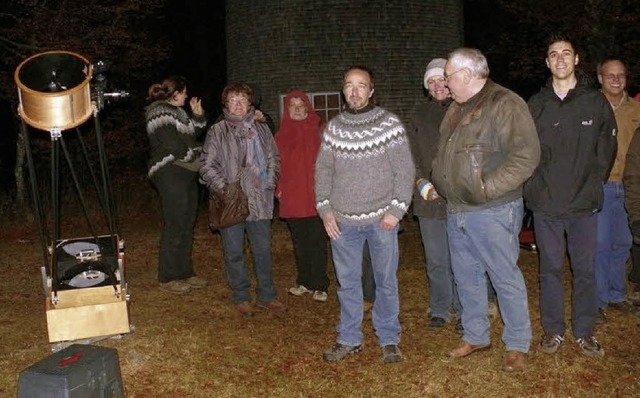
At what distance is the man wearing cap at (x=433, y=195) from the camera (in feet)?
16.8

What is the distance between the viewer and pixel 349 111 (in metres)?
4.64

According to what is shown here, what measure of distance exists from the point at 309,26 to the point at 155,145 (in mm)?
9104

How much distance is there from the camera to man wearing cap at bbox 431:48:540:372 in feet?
13.6

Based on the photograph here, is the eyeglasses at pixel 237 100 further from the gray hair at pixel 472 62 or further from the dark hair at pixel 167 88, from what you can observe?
the gray hair at pixel 472 62

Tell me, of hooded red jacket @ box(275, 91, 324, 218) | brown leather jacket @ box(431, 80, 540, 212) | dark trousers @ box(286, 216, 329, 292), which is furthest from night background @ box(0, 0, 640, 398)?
brown leather jacket @ box(431, 80, 540, 212)

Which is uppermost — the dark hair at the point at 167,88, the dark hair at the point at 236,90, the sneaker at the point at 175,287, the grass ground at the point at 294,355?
the dark hair at the point at 167,88

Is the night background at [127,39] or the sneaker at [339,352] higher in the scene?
the night background at [127,39]

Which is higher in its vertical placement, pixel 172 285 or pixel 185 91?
pixel 185 91

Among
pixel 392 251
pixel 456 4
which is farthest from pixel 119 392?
pixel 456 4

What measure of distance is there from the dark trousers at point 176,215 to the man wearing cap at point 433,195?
227cm

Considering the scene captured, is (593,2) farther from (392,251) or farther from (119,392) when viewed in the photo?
(119,392)

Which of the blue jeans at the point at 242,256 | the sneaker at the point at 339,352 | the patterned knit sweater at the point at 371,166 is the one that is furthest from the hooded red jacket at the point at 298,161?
the sneaker at the point at 339,352

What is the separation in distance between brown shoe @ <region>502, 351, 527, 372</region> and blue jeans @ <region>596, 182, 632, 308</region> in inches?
51.9

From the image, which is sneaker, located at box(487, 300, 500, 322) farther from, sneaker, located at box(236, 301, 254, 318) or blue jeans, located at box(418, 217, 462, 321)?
sneaker, located at box(236, 301, 254, 318)
